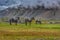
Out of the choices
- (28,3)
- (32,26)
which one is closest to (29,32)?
(32,26)

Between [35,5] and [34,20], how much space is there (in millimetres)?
538

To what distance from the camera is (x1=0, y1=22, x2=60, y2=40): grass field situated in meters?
10.2

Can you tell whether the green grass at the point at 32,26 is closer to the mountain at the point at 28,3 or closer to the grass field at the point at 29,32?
the grass field at the point at 29,32

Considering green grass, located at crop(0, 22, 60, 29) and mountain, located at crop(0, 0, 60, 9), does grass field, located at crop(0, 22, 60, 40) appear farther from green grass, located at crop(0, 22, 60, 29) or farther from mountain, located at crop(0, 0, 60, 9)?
mountain, located at crop(0, 0, 60, 9)

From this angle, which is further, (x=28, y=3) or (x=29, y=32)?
(x=28, y=3)

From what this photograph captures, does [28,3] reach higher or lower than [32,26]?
higher

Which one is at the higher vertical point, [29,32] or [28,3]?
[28,3]

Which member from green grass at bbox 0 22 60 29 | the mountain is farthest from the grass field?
the mountain

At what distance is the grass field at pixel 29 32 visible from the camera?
10155mm

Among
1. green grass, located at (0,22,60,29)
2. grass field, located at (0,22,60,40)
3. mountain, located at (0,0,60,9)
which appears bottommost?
grass field, located at (0,22,60,40)

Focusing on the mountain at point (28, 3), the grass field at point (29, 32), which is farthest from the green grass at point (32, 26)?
the mountain at point (28, 3)

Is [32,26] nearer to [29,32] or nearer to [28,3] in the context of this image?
[29,32]

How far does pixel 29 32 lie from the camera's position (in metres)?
10.4

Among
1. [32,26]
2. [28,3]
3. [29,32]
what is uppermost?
[28,3]
